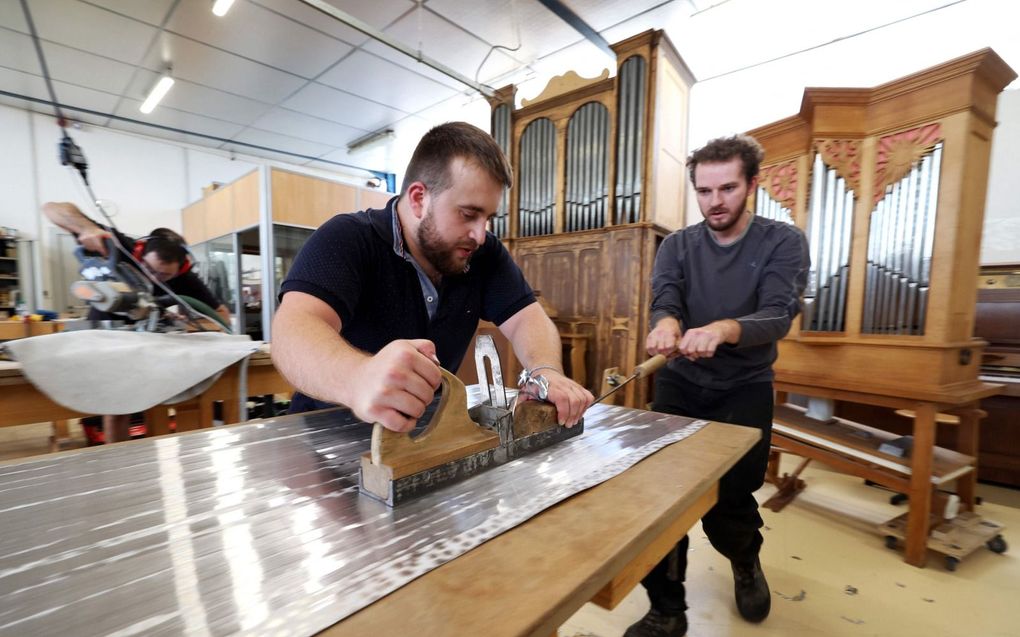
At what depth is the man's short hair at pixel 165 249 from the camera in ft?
7.49

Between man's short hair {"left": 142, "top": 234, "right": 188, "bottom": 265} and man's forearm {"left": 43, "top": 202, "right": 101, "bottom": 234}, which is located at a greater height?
man's forearm {"left": 43, "top": 202, "right": 101, "bottom": 234}

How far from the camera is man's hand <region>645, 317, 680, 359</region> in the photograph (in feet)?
4.21

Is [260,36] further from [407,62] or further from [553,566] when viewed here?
[553,566]

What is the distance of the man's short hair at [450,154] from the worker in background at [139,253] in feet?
5.44

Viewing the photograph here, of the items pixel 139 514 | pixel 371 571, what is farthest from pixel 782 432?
pixel 139 514

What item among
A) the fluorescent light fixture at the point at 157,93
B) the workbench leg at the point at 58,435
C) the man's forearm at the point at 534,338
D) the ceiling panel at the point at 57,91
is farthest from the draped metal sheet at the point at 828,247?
the ceiling panel at the point at 57,91

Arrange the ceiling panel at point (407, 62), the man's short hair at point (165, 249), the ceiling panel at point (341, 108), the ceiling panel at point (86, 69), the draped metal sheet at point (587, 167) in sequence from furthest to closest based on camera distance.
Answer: the ceiling panel at point (341, 108), the ceiling panel at point (86, 69), the ceiling panel at point (407, 62), the draped metal sheet at point (587, 167), the man's short hair at point (165, 249)

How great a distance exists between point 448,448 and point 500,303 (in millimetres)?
731

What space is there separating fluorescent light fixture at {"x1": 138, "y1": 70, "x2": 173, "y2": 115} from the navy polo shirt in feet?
17.2

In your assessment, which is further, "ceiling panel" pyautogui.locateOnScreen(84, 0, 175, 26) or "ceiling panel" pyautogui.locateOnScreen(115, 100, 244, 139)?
"ceiling panel" pyautogui.locateOnScreen(115, 100, 244, 139)

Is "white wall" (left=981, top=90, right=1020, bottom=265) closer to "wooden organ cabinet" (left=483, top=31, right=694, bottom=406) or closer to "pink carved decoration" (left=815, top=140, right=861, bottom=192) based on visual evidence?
"pink carved decoration" (left=815, top=140, right=861, bottom=192)

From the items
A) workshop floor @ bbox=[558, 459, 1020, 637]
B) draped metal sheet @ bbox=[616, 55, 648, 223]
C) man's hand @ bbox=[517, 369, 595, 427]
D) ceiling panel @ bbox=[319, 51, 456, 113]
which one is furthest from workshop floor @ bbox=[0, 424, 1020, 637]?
ceiling panel @ bbox=[319, 51, 456, 113]

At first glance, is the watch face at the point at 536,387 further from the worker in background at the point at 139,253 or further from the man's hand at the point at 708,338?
the worker in background at the point at 139,253

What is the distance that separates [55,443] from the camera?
280 cm
